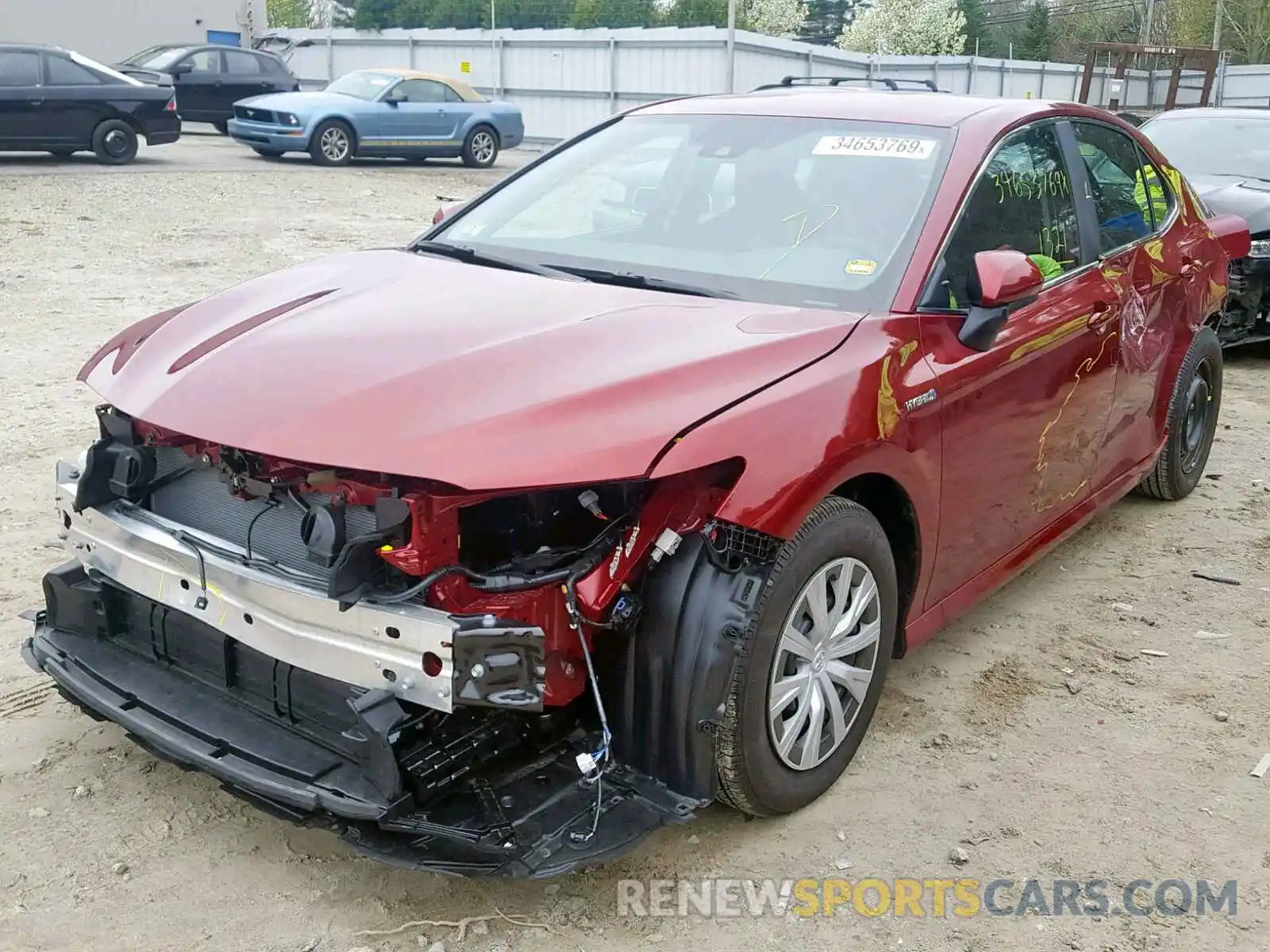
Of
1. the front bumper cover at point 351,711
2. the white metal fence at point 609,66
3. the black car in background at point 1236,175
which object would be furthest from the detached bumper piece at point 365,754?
the white metal fence at point 609,66

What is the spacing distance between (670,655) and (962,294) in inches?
57.1

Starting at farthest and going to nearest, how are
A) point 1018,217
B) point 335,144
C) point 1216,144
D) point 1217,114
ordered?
point 335,144, point 1217,114, point 1216,144, point 1018,217

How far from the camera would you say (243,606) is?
8.83 feet

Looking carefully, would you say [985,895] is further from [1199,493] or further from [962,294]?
[1199,493]

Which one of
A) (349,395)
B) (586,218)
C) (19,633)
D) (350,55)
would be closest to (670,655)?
(349,395)

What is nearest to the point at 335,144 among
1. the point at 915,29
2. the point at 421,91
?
the point at 421,91

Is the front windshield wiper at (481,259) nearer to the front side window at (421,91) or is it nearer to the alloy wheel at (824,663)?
the alloy wheel at (824,663)

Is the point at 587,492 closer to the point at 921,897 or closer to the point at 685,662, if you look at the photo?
the point at 685,662

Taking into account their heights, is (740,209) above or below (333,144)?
above

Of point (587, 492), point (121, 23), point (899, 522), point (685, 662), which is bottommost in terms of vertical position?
point (685, 662)

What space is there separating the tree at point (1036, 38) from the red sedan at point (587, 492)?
5643 centimetres

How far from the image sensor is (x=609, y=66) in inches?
1049

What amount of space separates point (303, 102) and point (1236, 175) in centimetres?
1297

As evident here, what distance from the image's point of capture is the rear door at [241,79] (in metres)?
21.0
